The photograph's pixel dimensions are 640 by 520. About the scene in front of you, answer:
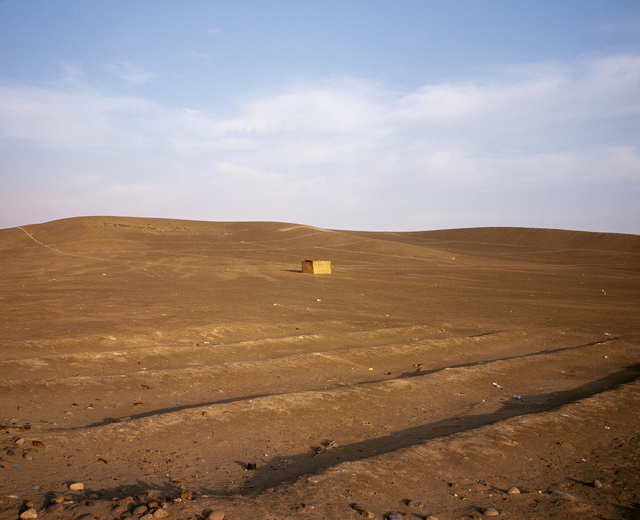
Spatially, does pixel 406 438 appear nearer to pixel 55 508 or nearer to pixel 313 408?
pixel 313 408

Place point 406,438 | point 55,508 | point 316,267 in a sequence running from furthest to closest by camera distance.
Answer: point 316,267 → point 406,438 → point 55,508

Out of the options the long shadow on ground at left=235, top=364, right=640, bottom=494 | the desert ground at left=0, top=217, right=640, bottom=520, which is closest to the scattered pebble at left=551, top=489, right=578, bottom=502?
the desert ground at left=0, top=217, right=640, bottom=520

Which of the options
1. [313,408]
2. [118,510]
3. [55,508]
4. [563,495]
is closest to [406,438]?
[313,408]

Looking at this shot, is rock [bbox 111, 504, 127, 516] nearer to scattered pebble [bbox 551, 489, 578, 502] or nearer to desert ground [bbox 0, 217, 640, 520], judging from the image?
desert ground [bbox 0, 217, 640, 520]

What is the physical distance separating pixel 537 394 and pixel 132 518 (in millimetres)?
6526

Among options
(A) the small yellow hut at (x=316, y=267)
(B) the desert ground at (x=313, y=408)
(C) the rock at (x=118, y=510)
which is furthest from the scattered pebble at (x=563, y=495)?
(A) the small yellow hut at (x=316, y=267)

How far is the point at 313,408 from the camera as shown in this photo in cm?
694

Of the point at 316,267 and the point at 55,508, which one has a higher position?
the point at 316,267

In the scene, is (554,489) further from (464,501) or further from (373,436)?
(373,436)

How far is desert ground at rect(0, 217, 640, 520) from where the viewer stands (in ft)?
14.5

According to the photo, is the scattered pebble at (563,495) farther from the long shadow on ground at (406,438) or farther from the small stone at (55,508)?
the small stone at (55,508)

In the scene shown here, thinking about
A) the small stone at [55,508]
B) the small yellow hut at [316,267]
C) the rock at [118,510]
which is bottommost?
the rock at [118,510]

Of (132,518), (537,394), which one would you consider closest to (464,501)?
(132,518)

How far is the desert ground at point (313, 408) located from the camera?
14.5 feet
